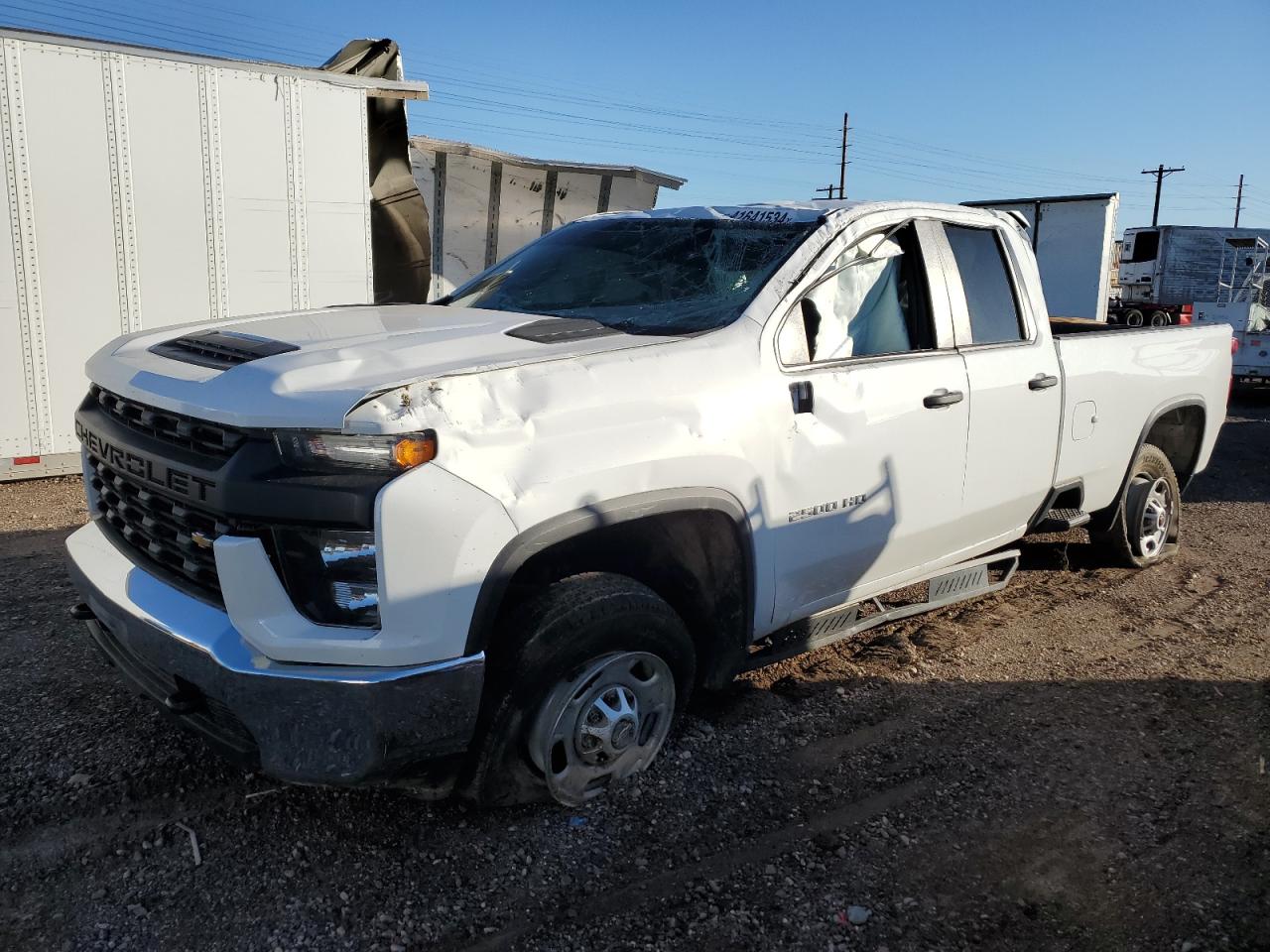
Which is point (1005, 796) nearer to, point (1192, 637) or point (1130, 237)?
point (1192, 637)

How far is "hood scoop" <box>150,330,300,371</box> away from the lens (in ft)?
9.27

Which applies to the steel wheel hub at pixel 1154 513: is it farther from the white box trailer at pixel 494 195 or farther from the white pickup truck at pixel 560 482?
the white box trailer at pixel 494 195

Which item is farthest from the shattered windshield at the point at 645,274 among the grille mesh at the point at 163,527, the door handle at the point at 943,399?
the grille mesh at the point at 163,527

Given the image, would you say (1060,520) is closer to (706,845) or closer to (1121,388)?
(1121,388)

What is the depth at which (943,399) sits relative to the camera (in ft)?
12.8

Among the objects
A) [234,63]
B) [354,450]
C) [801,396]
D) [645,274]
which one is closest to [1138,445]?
[801,396]

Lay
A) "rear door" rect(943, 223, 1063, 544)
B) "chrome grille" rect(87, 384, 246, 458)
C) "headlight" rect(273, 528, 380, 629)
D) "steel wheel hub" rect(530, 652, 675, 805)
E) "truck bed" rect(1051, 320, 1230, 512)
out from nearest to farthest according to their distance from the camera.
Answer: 1. "headlight" rect(273, 528, 380, 629)
2. "chrome grille" rect(87, 384, 246, 458)
3. "steel wheel hub" rect(530, 652, 675, 805)
4. "rear door" rect(943, 223, 1063, 544)
5. "truck bed" rect(1051, 320, 1230, 512)

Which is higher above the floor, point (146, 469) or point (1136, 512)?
point (146, 469)

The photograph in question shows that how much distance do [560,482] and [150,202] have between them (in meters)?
6.09

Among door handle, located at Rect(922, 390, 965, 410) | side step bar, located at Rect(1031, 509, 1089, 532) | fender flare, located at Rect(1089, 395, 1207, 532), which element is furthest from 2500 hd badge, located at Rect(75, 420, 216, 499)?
fender flare, located at Rect(1089, 395, 1207, 532)

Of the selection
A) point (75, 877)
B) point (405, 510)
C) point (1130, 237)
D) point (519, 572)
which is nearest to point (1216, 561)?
point (519, 572)

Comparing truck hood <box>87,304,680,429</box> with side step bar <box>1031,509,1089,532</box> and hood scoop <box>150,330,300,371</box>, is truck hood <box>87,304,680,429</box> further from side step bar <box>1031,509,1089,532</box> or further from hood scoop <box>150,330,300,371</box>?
side step bar <box>1031,509,1089,532</box>

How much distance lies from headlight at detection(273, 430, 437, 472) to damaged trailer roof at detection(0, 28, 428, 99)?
5.91 meters

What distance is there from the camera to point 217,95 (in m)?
7.48
